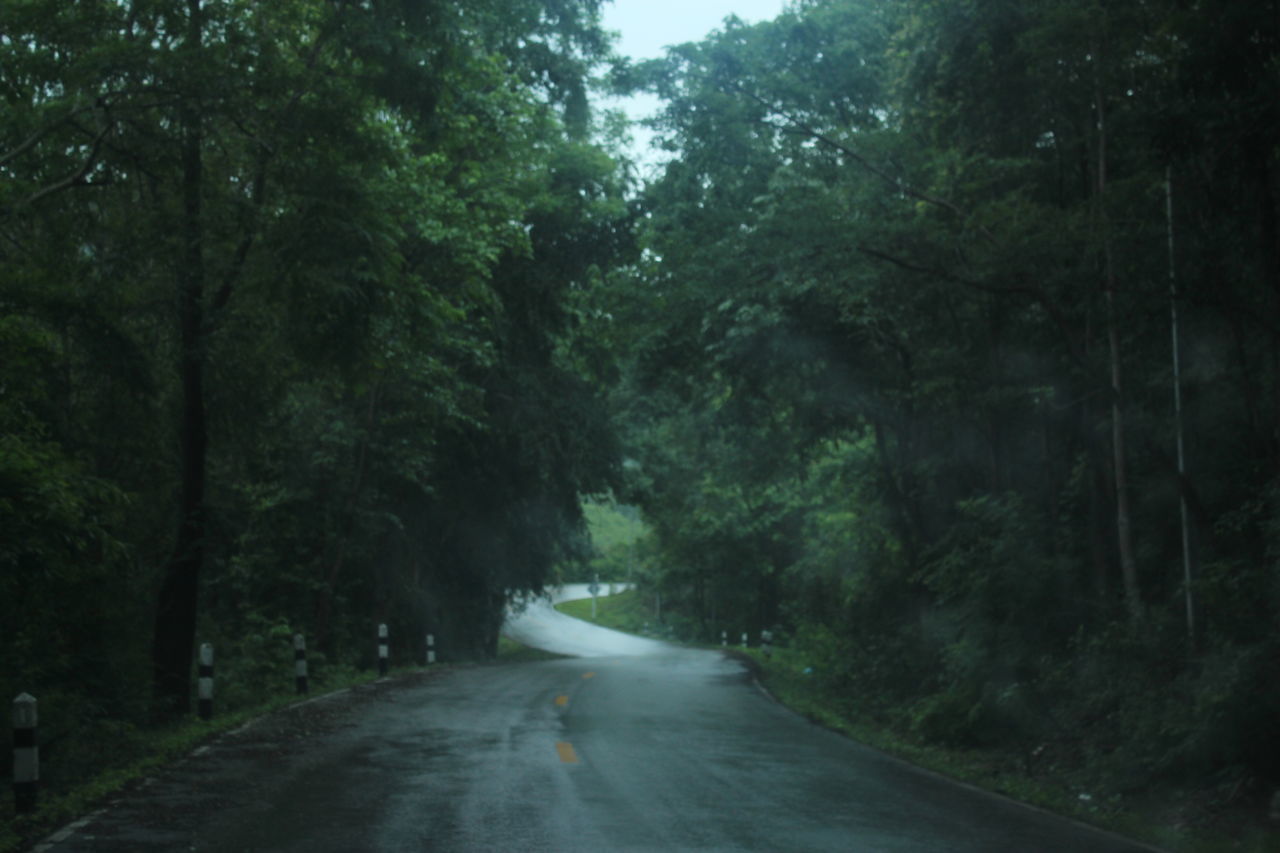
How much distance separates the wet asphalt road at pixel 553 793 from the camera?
25.7 ft

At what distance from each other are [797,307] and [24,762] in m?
13.1

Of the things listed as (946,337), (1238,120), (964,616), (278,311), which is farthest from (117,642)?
(1238,120)

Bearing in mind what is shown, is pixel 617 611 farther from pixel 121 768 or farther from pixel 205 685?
pixel 121 768

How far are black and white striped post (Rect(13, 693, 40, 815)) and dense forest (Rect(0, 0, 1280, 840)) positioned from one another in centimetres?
102

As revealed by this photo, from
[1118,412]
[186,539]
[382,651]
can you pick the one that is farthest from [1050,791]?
[382,651]

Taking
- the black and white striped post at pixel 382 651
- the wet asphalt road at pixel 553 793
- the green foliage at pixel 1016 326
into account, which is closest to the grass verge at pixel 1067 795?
the green foliage at pixel 1016 326

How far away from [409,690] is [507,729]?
20.3ft

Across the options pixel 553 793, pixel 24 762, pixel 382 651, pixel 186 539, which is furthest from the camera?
pixel 382 651

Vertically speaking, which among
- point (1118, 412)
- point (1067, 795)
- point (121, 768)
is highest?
point (1118, 412)

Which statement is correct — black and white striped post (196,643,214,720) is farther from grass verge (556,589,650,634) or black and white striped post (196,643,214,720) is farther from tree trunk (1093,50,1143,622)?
grass verge (556,589,650,634)

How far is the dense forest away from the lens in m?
11.1

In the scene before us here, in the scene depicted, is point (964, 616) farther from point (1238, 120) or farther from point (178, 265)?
point (178, 265)

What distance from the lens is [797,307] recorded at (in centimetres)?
1912

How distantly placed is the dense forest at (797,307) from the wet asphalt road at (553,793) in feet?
6.50
